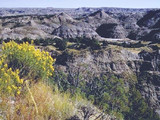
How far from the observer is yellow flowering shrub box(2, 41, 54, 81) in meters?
7.36

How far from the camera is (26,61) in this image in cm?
736

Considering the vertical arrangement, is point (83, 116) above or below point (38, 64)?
below

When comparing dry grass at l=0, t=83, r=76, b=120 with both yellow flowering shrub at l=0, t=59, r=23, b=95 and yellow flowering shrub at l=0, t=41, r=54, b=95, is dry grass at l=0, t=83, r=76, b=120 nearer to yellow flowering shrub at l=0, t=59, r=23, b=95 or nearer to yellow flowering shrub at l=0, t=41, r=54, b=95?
yellow flowering shrub at l=0, t=59, r=23, b=95

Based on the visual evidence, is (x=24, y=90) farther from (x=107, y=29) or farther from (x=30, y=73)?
(x=107, y=29)

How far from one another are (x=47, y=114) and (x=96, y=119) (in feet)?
5.47

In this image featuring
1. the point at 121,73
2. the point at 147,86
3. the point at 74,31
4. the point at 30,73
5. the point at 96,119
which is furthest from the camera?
the point at 74,31

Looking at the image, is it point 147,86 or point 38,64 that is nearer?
point 38,64

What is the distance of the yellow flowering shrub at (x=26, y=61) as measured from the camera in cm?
736

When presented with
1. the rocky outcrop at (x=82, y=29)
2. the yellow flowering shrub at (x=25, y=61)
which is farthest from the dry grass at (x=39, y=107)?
the rocky outcrop at (x=82, y=29)

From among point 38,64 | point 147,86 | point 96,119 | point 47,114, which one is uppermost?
point 38,64

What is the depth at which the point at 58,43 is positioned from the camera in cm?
→ 5050

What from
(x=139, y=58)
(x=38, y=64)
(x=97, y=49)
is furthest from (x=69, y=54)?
(x=38, y=64)

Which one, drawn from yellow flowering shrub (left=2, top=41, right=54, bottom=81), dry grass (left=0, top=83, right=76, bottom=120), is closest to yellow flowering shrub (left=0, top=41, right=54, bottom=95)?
yellow flowering shrub (left=2, top=41, right=54, bottom=81)

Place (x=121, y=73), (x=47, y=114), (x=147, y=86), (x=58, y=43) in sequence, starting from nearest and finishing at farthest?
(x=47, y=114)
(x=147, y=86)
(x=121, y=73)
(x=58, y=43)
